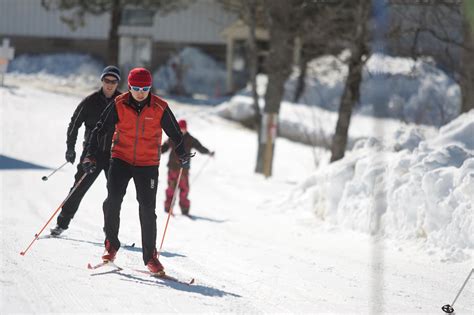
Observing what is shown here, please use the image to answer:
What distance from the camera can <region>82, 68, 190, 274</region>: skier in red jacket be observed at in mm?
7496

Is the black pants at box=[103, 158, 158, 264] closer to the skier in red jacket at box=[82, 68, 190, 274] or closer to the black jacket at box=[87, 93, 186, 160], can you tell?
the skier in red jacket at box=[82, 68, 190, 274]

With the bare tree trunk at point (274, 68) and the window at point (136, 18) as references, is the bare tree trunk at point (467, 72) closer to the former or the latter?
the bare tree trunk at point (274, 68)

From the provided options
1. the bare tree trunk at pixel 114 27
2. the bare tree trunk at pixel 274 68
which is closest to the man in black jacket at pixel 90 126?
the bare tree trunk at pixel 274 68

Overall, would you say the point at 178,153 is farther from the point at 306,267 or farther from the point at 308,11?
the point at 308,11

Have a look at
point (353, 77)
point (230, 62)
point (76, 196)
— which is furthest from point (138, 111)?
point (230, 62)

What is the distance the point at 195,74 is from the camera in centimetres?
3903

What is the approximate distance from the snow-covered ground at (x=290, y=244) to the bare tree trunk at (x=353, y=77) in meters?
1.65

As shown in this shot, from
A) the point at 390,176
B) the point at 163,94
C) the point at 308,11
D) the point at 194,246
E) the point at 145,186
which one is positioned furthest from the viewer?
the point at 163,94

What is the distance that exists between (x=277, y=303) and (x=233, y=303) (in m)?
0.38

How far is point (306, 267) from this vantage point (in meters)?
8.98

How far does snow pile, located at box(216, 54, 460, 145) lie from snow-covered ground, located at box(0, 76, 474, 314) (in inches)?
454

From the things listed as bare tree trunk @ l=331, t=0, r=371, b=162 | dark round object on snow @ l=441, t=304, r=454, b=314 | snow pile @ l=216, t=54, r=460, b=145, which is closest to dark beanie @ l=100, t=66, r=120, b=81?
dark round object on snow @ l=441, t=304, r=454, b=314

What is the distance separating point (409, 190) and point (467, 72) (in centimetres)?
493

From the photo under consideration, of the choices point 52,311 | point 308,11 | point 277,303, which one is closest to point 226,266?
point 277,303
